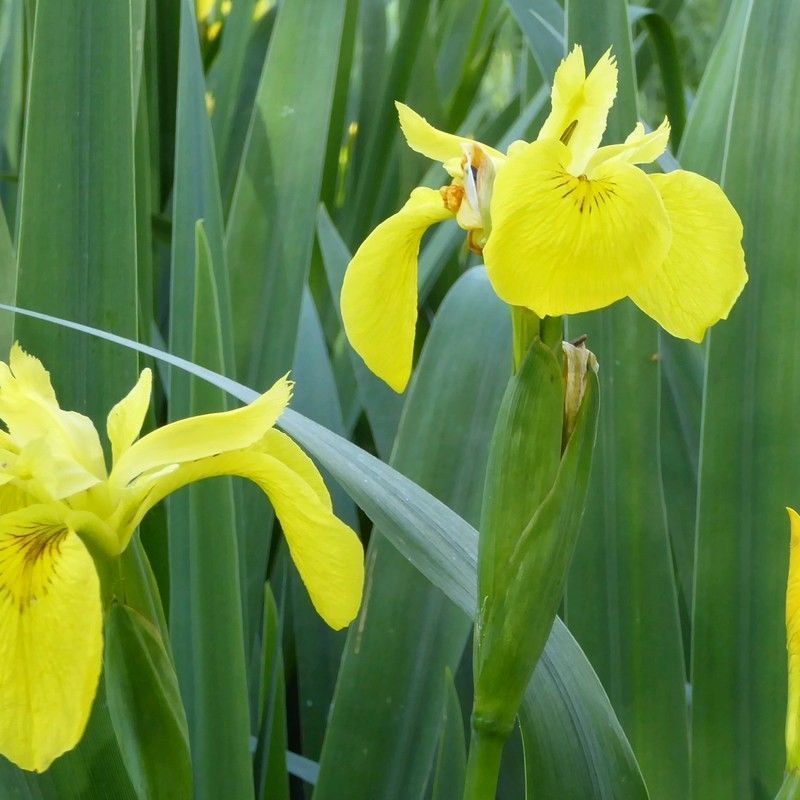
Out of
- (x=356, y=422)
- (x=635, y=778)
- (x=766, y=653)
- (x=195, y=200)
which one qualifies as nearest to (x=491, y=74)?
(x=356, y=422)

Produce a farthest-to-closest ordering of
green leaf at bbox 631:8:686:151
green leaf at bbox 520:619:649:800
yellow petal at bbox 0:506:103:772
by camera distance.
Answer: green leaf at bbox 631:8:686:151 → green leaf at bbox 520:619:649:800 → yellow petal at bbox 0:506:103:772

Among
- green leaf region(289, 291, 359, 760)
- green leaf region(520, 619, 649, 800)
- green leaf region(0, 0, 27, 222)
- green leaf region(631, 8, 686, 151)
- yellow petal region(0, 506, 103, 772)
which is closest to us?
yellow petal region(0, 506, 103, 772)

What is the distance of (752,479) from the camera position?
538 millimetres

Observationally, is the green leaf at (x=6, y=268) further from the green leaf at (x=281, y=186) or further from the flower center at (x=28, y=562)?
the flower center at (x=28, y=562)

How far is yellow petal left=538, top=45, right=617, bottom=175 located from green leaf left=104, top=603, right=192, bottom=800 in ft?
0.68

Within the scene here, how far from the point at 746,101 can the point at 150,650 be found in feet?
1.35

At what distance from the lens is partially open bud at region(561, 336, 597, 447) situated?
1.11ft

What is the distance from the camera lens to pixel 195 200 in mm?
637

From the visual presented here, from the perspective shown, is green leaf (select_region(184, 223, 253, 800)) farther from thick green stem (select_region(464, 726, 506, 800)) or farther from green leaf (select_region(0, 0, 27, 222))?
green leaf (select_region(0, 0, 27, 222))

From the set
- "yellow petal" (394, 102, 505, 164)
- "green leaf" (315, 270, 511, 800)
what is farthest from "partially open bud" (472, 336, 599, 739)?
"green leaf" (315, 270, 511, 800)

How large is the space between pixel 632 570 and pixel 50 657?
1.12 ft

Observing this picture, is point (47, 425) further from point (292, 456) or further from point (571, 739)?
point (571, 739)

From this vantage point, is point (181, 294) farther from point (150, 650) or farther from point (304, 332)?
point (150, 650)

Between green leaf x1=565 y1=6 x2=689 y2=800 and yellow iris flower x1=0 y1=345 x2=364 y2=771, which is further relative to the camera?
green leaf x1=565 y1=6 x2=689 y2=800
